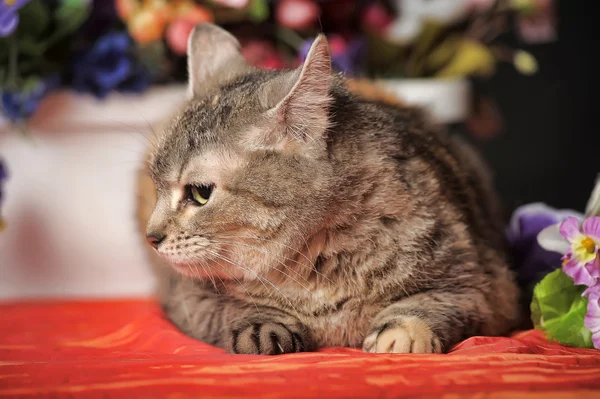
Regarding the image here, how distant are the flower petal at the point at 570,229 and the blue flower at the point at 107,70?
126cm

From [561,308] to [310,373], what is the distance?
0.54 metres

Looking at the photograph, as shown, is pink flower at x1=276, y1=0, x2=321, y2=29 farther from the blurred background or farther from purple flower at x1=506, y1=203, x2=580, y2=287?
purple flower at x1=506, y1=203, x2=580, y2=287

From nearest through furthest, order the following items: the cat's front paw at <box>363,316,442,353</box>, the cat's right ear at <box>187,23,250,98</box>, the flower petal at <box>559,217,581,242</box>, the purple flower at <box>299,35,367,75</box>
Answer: the cat's front paw at <box>363,316,442,353</box>
the flower petal at <box>559,217,581,242</box>
the cat's right ear at <box>187,23,250,98</box>
the purple flower at <box>299,35,367,75</box>

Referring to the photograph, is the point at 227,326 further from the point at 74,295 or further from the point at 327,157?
the point at 74,295

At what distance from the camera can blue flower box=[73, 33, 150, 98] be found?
1895mm

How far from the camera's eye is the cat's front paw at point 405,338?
3.52ft

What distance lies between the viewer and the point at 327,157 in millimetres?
1147

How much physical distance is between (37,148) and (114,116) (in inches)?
9.8

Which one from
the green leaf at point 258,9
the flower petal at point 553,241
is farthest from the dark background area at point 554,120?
the flower petal at point 553,241

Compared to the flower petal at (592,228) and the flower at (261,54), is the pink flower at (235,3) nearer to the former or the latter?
the flower at (261,54)

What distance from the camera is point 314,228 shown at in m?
1.14

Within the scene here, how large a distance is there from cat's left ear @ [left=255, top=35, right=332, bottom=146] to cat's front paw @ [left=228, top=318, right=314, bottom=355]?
0.32 meters

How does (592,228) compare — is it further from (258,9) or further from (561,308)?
(258,9)

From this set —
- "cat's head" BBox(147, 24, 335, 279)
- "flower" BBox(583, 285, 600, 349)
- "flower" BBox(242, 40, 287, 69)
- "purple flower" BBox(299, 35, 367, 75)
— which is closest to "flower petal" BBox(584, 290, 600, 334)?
"flower" BBox(583, 285, 600, 349)
